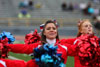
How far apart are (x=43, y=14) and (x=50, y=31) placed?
16.5 metres

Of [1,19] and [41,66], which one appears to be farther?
[1,19]

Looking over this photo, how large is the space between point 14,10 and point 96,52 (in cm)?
1713

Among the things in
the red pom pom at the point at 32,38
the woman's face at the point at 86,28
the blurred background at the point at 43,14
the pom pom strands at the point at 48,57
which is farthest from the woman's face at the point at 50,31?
the blurred background at the point at 43,14

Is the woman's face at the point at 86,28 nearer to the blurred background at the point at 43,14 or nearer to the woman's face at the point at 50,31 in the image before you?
the woman's face at the point at 50,31

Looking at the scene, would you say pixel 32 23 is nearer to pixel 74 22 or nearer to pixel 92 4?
pixel 74 22

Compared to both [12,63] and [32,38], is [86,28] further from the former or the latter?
[12,63]

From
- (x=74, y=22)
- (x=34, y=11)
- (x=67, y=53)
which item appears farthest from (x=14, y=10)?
(x=67, y=53)

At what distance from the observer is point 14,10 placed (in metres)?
20.5

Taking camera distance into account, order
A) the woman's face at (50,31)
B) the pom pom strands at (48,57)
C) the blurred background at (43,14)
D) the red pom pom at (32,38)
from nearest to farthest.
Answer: the pom pom strands at (48,57) < the woman's face at (50,31) < the red pom pom at (32,38) < the blurred background at (43,14)

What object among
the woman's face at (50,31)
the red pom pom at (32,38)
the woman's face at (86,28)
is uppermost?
the woman's face at (50,31)

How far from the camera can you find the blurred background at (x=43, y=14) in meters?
17.9

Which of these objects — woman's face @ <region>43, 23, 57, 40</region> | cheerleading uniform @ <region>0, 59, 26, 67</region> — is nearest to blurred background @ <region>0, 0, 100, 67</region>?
woman's face @ <region>43, 23, 57, 40</region>

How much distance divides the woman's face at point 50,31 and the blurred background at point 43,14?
13.1 m

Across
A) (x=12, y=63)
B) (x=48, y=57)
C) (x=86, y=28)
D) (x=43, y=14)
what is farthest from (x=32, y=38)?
(x=43, y=14)
